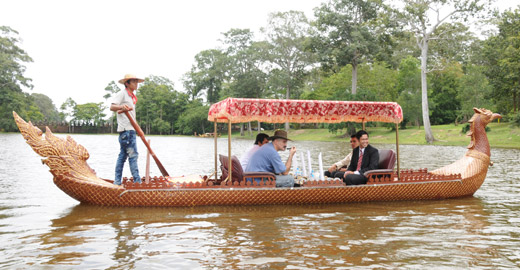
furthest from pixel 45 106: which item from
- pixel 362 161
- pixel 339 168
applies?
pixel 362 161

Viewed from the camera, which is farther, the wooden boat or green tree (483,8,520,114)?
green tree (483,8,520,114)

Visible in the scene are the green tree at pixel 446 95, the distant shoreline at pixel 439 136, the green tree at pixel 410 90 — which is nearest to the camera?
the distant shoreline at pixel 439 136

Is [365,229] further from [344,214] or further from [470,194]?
[470,194]

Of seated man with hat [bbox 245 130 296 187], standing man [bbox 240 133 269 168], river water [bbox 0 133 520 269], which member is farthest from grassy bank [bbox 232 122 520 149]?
standing man [bbox 240 133 269 168]

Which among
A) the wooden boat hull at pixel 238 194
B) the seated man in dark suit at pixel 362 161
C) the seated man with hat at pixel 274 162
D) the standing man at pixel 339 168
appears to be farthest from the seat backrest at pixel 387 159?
the seated man with hat at pixel 274 162

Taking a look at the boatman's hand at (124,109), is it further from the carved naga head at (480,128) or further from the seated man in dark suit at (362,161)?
the carved naga head at (480,128)

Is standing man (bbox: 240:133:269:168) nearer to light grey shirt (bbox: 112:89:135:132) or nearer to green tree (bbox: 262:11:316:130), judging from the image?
light grey shirt (bbox: 112:89:135:132)

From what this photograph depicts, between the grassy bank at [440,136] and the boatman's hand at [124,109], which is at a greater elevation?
the boatman's hand at [124,109]

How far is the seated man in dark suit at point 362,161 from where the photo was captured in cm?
859

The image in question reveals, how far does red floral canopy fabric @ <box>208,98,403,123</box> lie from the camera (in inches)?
316

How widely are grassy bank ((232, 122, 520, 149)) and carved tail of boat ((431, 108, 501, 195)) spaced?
20011mm

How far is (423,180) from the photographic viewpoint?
895cm

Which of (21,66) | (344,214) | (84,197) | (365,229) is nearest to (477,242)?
(365,229)

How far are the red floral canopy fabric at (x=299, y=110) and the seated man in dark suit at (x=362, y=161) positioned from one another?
0.56 metres
